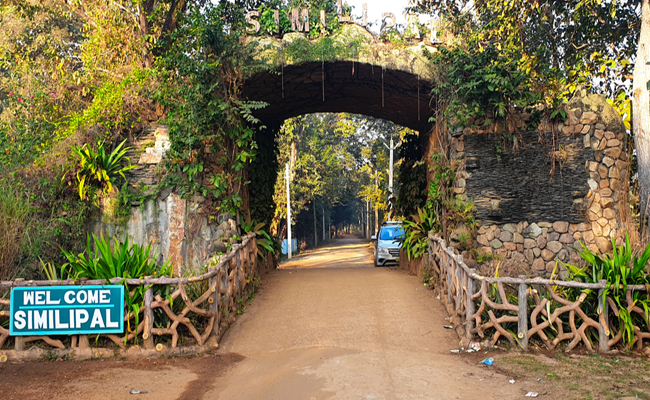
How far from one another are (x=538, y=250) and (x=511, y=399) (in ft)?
17.7

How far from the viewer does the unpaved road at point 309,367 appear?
5570mm

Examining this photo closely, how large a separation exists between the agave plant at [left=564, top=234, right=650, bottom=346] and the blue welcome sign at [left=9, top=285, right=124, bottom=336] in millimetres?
6391

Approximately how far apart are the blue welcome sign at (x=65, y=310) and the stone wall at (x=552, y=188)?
6712mm

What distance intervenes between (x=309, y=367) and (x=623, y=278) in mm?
4238

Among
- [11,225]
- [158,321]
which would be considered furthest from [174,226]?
[158,321]

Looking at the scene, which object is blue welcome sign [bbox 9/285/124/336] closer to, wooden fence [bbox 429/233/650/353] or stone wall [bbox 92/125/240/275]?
stone wall [bbox 92/125/240/275]

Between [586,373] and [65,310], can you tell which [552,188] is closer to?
[586,373]

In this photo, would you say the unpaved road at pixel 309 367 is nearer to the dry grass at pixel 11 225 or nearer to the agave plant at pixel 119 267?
the agave plant at pixel 119 267

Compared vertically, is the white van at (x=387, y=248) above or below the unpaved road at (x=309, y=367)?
above

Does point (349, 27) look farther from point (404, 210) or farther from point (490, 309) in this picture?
point (490, 309)

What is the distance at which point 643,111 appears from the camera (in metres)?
9.85

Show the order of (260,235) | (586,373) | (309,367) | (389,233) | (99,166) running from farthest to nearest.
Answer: (389,233) < (260,235) < (99,166) < (309,367) < (586,373)

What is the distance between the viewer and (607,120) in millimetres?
9992

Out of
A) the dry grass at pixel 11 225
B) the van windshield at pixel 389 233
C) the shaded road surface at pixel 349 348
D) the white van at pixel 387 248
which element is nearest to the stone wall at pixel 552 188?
the shaded road surface at pixel 349 348
